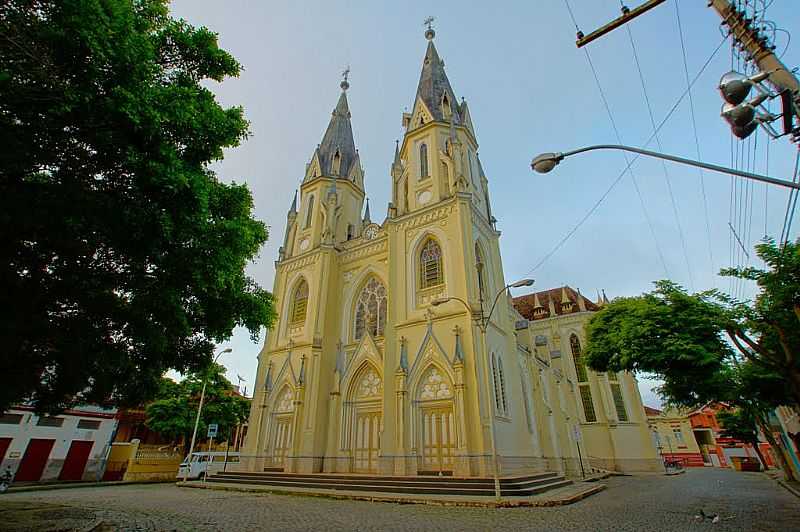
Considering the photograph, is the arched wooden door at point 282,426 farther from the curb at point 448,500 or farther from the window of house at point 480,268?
the window of house at point 480,268

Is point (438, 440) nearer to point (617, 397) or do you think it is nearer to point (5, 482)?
point (5, 482)

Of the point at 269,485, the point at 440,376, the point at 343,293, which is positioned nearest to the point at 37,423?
the point at 269,485

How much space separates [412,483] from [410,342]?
19.8ft

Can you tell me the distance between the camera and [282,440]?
20109mm

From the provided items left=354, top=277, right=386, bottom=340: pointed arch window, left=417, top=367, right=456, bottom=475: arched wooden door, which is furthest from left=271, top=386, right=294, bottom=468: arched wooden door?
left=417, top=367, right=456, bottom=475: arched wooden door

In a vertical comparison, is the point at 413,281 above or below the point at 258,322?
above

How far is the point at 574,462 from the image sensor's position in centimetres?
2248

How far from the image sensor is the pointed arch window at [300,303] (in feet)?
76.2

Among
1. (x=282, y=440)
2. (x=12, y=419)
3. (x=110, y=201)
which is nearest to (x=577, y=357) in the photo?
(x=282, y=440)

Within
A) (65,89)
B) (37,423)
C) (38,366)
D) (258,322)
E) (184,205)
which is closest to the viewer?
(65,89)

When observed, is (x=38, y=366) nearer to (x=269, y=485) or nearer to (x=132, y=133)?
(x=132, y=133)

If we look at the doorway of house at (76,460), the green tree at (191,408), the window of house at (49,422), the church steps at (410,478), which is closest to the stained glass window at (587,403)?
the church steps at (410,478)

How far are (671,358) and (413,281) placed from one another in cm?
1150

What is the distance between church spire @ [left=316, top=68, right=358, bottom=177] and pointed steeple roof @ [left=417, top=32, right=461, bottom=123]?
708 cm
